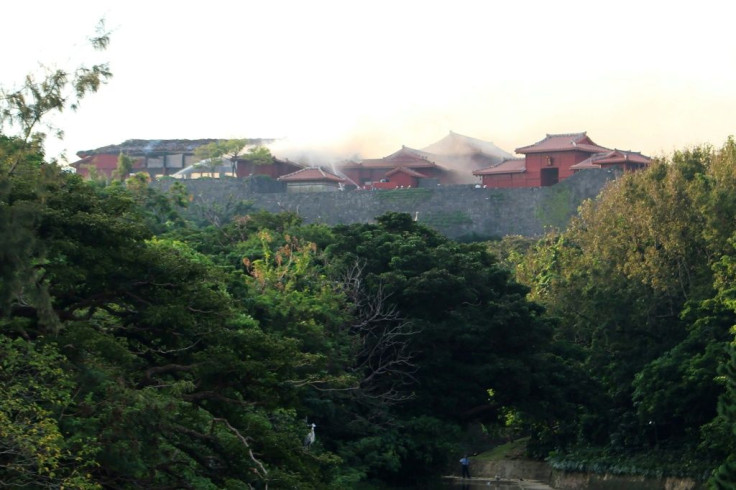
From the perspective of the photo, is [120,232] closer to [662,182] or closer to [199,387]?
[199,387]

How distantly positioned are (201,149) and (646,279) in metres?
36.5

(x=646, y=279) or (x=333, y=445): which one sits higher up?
(x=646, y=279)

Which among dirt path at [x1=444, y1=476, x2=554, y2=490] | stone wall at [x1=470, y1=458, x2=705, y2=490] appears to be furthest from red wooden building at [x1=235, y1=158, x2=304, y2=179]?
dirt path at [x1=444, y1=476, x2=554, y2=490]

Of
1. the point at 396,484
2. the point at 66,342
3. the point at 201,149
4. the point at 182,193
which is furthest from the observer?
the point at 201,149

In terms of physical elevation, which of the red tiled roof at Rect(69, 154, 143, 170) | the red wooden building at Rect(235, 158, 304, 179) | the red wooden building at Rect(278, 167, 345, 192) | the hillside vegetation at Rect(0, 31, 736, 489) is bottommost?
the hillside vegetation at Rect(0, 31, 736, 489)

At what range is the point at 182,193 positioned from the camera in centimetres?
3678

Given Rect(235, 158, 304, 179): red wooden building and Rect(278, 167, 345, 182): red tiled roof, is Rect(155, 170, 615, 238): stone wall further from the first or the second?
Rect(235, 158, 304, 179): red wooden building

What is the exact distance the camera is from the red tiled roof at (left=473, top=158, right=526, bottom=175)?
5731cm

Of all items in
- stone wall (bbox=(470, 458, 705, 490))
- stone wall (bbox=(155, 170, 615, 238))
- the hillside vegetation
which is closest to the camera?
the hillside vegetation

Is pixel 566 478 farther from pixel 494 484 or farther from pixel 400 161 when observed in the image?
pixel 400 161

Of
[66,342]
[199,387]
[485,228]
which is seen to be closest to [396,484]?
[199,387]

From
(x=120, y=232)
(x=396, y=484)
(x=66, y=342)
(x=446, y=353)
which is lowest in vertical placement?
(x=396, y=484)

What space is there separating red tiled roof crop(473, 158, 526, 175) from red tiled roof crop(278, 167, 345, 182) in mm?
5977

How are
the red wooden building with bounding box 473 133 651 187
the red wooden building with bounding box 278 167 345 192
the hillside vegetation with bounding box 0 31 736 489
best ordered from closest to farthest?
the hillside vegetation with bounding box 0 31 736 489, the red wooden building with bounding box 473 133 651 187, the red wooden building with bounding box 278 167 345 192
